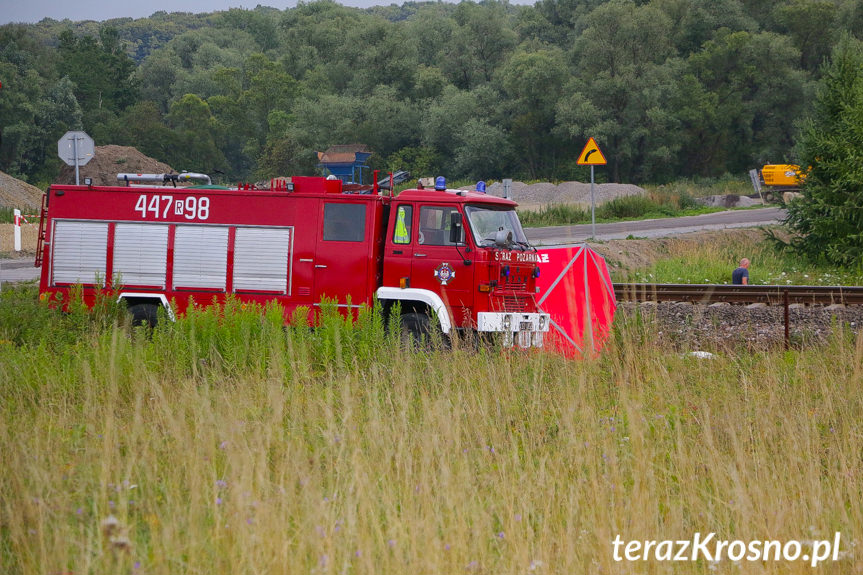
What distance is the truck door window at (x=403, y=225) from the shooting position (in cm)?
1194

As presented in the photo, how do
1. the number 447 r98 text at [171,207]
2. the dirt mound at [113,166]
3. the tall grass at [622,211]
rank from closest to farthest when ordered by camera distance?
1. the number 447 r98 text at [171,207]
2. the tall grass at [622,211]
3. the dirt mound at [113,166]

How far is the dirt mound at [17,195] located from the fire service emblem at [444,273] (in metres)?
47.8

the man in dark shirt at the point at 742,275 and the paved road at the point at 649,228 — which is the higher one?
the paved road at the point at 649,228

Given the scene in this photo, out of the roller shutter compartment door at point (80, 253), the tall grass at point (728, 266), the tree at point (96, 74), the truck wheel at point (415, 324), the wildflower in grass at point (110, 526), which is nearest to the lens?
the wildflower in grass at point (110, 526)

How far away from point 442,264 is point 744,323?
5643 millimetres

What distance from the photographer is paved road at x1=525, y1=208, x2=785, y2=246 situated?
29.5m

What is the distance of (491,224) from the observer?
12062mm

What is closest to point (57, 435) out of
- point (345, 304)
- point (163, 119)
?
point (345, 304)

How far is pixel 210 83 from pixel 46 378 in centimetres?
11432

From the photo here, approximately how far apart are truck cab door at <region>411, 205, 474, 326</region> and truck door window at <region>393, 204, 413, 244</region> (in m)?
0.12

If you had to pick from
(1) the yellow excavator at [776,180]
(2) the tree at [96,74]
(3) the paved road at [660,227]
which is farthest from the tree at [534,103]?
(2) the tree at [96,74]

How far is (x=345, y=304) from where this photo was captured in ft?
39.2

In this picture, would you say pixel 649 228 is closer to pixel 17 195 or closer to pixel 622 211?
pixel 622 211

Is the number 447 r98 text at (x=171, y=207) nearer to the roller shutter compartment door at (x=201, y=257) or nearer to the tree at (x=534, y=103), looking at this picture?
the roller shutter compartment door at (x=201, y=257)
